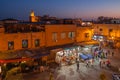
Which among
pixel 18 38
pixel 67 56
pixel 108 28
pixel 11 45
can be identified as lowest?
pixel 67 56

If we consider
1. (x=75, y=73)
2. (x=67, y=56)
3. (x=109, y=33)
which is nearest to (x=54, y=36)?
(x=67, y=56)

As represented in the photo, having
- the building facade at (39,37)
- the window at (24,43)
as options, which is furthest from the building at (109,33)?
the window at (24,43)

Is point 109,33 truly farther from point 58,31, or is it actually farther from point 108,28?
point 58,31

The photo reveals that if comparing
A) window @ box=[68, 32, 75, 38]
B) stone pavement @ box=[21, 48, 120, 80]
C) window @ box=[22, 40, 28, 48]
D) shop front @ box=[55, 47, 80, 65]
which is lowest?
stone pavement @ box=[21, 48, 120, 80]

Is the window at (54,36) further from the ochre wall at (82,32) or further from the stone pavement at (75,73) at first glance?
the ochre wall at (82,32)

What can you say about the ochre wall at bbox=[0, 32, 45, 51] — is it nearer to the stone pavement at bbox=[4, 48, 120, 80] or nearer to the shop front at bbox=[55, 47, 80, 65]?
the shop front at bbox=[55, 47, 80, 65]

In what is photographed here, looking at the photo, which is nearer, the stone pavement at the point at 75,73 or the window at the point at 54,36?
the stone pavement at the point at 75,73

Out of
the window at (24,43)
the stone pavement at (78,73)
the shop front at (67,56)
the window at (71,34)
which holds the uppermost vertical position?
the window at (71,34)

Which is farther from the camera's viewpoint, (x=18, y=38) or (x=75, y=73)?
(x=18, y=38)

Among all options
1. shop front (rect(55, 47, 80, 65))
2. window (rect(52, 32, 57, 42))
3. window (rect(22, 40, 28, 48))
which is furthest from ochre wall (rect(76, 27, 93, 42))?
window (rect(22, 40, 28, 48))

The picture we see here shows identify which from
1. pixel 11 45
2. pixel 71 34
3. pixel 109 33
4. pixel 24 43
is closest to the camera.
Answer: pixel 11 45

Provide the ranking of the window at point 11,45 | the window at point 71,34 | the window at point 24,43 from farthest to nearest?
the window at point 71,34, the window at point 24,43, the window at point 11,45

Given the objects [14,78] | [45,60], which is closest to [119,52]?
[45,60]

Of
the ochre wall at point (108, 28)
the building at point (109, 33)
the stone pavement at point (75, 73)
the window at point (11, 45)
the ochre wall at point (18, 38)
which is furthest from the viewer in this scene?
the ochre wall at point (108, 28)
